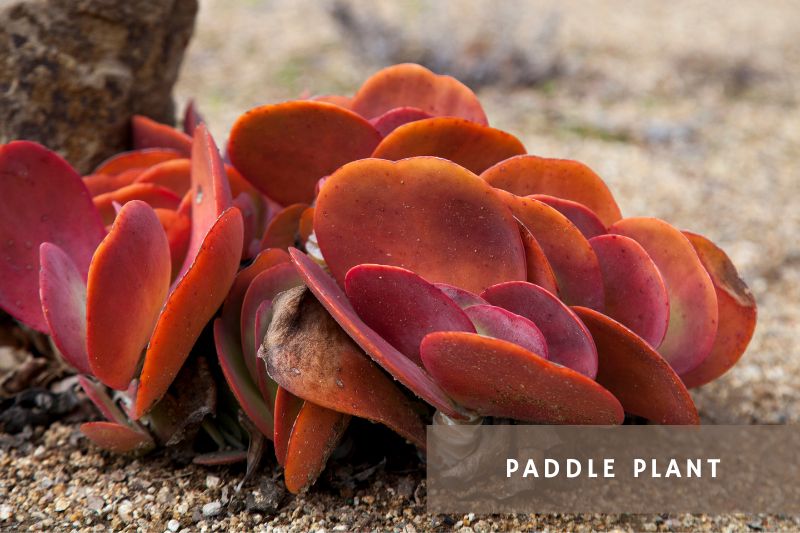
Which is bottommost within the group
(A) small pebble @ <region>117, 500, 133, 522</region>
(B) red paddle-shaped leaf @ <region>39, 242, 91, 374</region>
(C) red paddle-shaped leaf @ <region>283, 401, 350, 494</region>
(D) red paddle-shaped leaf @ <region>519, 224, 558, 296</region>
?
(A) small pebble @ <region>117, 500, 133, 522</region>

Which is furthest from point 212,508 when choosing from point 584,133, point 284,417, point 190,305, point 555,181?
point 584,133

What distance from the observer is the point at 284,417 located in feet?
3.15

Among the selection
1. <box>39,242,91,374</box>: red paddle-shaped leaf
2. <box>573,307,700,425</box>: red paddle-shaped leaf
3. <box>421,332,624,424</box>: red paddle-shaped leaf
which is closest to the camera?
<box>421,332,624,424</box>: red paddle-shaped leaf

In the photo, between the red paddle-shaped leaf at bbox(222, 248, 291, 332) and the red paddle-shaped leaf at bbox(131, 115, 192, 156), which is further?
the red paddle-shaped leaf at bbox(131, 115, 192, 156)

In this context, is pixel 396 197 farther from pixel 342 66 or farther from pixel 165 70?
pixel 342 66

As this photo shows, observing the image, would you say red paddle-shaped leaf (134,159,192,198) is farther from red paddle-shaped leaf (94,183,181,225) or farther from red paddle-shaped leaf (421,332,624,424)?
red paddle-shaped leaf (421,332,624,424)

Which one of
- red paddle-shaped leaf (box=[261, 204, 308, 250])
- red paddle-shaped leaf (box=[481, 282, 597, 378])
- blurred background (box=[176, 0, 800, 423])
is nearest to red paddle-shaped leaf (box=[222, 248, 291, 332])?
red paddle-shaped leaf (box=[261, 204, 308, 250])

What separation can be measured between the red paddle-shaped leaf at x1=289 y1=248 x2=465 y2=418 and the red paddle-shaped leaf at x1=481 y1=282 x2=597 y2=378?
121 mm

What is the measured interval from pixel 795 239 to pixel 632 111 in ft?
3.09

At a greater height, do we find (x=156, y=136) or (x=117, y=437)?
(x=156, y=136)

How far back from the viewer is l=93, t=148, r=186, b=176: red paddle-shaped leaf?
56.0 inches

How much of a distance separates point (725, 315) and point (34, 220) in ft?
3.03

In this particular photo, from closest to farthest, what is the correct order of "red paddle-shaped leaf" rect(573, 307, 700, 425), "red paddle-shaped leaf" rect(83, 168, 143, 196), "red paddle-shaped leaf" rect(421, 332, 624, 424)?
1. "red paddle-shaped leaf" rect(421, 332, 624, 424)
2. "red paddle-shaped leaf" rect(573, 307, 700, 425)
3. "red paddle-shaped leaf" rect(83, 168, 143, 196)

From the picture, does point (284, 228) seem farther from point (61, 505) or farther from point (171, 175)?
point (61, 505)
